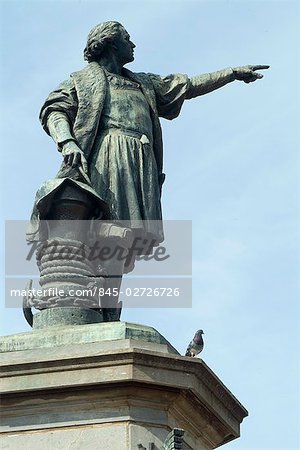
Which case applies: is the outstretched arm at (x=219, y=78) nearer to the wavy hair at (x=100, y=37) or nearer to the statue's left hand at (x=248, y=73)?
the statue's left hand at (x=248, y=73)

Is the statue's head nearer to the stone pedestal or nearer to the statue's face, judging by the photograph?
the statue's face

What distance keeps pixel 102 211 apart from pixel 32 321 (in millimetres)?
1198

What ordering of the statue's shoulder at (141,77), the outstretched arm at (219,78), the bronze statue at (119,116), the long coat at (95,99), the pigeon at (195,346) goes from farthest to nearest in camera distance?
the outstretched arm at (219,78) → the statue's shoulder at (141,77) → the long coat at (95,99) → the bronze statue at (119,116) → the pigeon at (195,346)

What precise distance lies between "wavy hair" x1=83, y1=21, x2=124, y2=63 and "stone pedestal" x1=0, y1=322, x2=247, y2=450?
3295mm

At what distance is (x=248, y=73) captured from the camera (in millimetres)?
13602

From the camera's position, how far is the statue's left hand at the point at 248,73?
13.6 m

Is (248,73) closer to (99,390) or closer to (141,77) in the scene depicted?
(141,77)

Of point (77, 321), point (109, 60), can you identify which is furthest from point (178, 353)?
point (109, 60)

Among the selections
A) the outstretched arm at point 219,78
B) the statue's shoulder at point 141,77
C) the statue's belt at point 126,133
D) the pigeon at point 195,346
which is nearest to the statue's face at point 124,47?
the statue's shoulder at point 141,77

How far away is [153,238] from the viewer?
1242 centimetres

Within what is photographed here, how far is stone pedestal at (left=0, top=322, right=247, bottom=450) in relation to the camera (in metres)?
10.8

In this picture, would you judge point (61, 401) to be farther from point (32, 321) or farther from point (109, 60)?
point (109, 60)

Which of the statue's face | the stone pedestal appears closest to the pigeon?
the stone pedestal

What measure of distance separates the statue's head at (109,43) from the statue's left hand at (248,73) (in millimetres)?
1137
